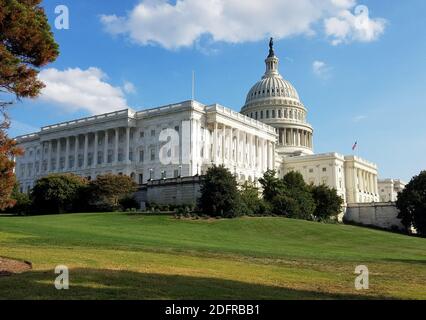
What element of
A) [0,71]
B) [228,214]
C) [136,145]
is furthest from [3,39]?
[136,145]

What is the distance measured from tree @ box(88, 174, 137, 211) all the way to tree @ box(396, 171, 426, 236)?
55.7m

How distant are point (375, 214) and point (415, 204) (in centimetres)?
2568

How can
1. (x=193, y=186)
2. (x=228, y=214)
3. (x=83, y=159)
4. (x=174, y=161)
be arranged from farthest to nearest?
(x=83, y=159), (x=174, y=161), (x=193, y=186), (x=228, y=214)

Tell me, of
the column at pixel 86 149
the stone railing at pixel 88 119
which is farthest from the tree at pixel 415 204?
the column at pixel 86 149

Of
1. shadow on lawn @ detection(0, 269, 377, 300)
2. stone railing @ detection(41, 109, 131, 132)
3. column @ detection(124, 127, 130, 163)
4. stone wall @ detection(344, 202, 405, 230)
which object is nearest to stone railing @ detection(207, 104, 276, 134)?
column @ detection(124, 127, 130, 163)

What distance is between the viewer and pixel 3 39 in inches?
891

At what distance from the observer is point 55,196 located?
86188 mm

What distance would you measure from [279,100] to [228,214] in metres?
111

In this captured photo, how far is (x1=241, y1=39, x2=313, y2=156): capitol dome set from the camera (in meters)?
173

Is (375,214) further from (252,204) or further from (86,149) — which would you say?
(86,149)

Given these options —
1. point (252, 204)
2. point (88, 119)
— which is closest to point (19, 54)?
point (252, 204)

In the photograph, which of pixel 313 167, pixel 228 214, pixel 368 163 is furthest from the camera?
pixel 368 163

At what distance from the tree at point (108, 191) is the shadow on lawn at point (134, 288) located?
6882 centimetres
